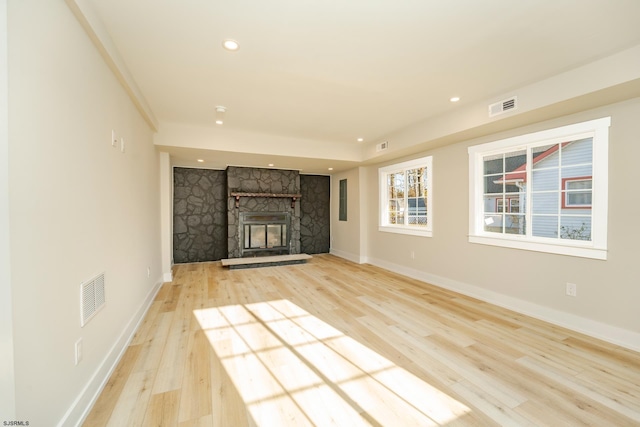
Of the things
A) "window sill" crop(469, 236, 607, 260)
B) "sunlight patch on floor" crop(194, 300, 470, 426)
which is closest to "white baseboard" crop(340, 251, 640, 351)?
"window sill" crop(469, 236, 607, 260)

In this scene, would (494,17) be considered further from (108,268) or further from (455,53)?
(108,268)

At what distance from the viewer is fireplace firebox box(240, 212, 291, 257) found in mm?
6437

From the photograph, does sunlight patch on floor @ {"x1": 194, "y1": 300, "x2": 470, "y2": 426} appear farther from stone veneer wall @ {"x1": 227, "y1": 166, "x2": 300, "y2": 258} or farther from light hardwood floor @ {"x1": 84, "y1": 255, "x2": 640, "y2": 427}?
stone veneer wall @ {"x1": 227, "y1": 166, "x2": 300, "y2": 258}

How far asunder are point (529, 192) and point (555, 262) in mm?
850

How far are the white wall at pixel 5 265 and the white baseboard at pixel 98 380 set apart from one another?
19.9 inches

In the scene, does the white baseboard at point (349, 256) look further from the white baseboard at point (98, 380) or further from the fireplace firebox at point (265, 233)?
the white baseboard at point (98, 380)

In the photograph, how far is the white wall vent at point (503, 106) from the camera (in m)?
2.96

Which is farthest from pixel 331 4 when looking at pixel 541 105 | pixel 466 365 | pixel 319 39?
pixel 466 365

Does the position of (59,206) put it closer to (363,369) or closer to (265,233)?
(363,369)

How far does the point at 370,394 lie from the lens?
72.4 inches

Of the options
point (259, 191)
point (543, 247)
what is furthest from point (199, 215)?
point (543, 247)

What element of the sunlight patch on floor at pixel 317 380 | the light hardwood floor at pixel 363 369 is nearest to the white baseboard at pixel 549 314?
the light hardwood floor at pixel 363 369

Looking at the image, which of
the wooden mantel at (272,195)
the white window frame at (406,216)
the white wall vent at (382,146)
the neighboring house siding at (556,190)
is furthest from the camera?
the wooden mantel at (272,195)

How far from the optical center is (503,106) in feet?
10.0
